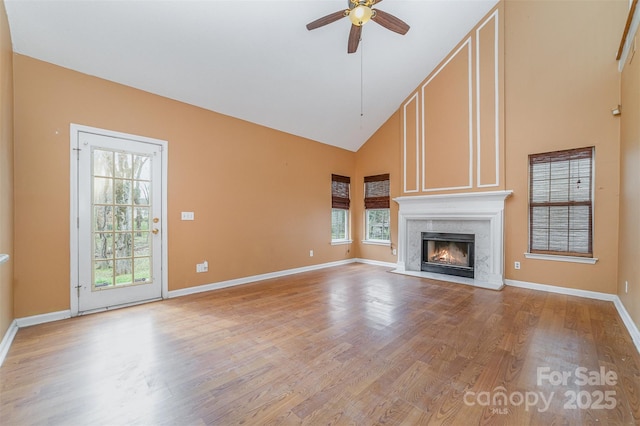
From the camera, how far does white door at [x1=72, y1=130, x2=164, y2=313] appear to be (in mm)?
3149

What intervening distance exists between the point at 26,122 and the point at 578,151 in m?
→ 6.92

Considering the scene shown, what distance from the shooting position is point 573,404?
5.38 feet

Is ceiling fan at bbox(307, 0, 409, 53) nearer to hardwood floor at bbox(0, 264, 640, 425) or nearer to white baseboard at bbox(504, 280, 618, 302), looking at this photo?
hardwood floor at bbox(0, 264, 640, 425)

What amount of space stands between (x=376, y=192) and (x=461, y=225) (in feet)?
6.66

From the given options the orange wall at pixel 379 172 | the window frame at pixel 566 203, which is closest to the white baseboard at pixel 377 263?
the orange wall at pixel 379 172

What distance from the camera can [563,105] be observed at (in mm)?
3914

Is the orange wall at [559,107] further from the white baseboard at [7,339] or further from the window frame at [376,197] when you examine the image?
the white baseboard at [7,339]

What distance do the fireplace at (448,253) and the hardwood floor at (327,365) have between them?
1406 millimetres

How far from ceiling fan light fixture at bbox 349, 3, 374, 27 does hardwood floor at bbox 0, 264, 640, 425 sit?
3083 mm

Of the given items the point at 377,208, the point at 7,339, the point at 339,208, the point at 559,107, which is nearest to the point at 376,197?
the point at 377,208

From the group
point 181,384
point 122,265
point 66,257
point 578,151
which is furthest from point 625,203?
point 66,257

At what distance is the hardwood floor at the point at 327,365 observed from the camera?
5.17 feet

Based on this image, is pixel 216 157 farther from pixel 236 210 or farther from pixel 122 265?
pixel 122 265

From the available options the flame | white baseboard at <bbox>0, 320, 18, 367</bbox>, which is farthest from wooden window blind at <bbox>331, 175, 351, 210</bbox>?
white baseboard at <bbox>0, 320, 18, 367</bbox>
